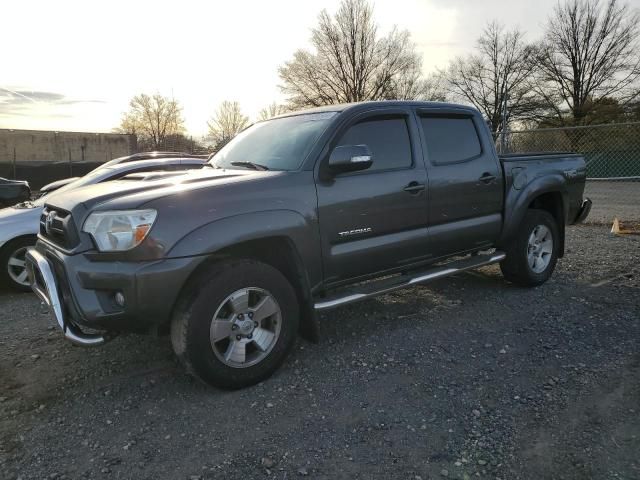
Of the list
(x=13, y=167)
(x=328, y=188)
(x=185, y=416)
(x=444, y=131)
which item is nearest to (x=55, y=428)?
(x=185, y=416)

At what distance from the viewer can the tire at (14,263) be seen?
219 inches

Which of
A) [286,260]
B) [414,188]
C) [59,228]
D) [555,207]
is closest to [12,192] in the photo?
[59,228]

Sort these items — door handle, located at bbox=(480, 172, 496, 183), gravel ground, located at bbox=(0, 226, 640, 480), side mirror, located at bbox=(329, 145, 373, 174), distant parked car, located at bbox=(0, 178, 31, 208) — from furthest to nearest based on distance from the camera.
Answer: distant parked car, located at bbox=(0, 178, 31, 208) < door handle, located at bbox=(480, 172, 496, 183) < side mirror, located at bbox=(329, 145, 373, 174) < gravel ground, located at bbox=(0, 226, 640, 480)

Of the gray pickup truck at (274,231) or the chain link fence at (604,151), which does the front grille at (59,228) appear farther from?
the chain link fence at (604,151)

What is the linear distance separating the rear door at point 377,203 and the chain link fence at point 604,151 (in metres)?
9.51

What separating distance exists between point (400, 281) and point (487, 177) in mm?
1463

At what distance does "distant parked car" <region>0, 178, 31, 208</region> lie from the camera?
846 cm

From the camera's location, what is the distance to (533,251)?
5.29 m

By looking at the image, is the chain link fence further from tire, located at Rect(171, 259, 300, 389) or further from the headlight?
the headlight

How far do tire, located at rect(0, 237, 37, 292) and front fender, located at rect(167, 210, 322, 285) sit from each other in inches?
150

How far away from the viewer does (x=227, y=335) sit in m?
3.09

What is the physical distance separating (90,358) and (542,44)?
41.8m

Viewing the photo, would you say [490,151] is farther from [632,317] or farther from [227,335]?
[227,335]

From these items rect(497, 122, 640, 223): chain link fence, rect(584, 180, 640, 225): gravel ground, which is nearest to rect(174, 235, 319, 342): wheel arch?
rect(584, 180, 640, 225): gravel ground
